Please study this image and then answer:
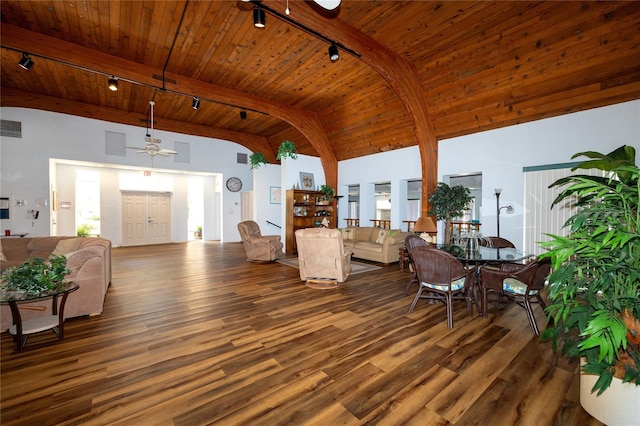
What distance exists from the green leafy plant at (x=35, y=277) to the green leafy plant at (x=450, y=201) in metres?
6.07

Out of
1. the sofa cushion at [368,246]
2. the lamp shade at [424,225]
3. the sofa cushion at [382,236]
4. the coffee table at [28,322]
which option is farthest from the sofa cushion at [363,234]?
the coffee table at [28,322]

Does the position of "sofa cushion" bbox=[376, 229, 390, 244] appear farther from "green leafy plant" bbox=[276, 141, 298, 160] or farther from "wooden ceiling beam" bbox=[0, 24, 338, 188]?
"green leafy plant" bbox=[276, 141, 298, 160]

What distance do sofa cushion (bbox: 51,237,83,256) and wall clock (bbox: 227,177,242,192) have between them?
6.13 metres

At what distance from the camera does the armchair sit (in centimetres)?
292

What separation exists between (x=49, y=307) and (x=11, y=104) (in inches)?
288

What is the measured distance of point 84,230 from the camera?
29.1 ft

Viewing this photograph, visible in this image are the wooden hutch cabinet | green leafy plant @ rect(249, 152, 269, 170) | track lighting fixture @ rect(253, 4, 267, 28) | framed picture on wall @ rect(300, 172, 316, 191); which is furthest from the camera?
green leafy plant @ rect(249, 152, 269, 170)

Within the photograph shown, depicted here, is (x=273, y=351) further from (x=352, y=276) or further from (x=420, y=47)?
(x=420, y=47)

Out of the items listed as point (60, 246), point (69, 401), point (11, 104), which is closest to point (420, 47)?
point (69, 401)

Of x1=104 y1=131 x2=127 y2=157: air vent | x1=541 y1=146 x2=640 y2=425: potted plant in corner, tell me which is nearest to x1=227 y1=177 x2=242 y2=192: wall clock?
x1=104 y1=131 x2=127 y2=157: air vent

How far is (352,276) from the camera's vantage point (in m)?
5.31

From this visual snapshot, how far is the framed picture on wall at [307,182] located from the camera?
326 inches

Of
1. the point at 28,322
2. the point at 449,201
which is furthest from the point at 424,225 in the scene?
the point at 28,322

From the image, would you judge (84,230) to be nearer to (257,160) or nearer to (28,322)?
(257,160)
